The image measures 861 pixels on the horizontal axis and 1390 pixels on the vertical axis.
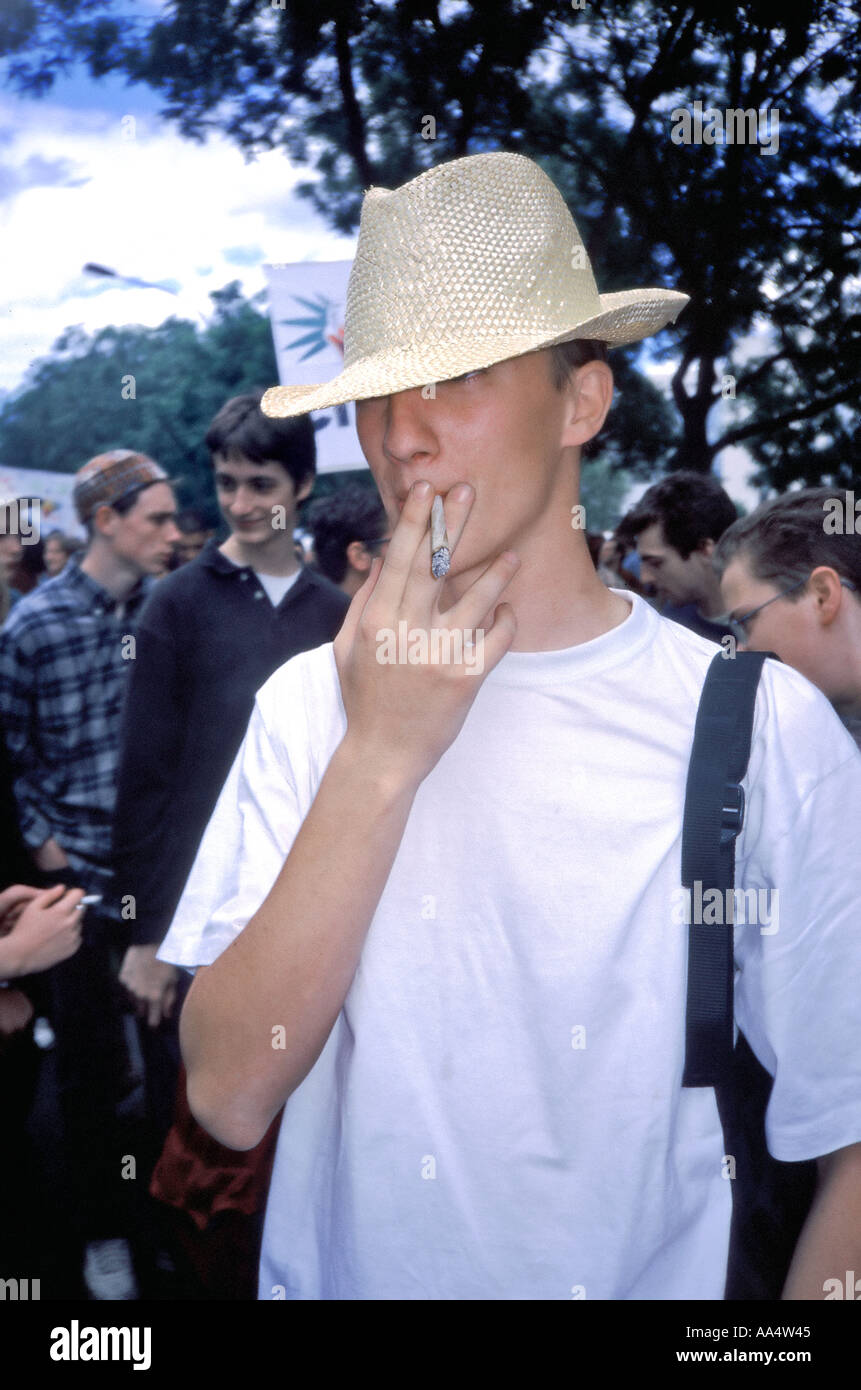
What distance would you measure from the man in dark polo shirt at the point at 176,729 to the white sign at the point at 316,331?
112 centimetres

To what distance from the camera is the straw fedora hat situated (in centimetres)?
141

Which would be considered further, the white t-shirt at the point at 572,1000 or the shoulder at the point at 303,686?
the shoulder at the point at 303,686

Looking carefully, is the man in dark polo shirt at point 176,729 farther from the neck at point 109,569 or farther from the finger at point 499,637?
the finger at point 499,637

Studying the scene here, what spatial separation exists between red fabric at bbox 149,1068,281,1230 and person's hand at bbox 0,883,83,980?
630 mm

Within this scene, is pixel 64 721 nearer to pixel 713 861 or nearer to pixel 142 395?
pixel 713 861

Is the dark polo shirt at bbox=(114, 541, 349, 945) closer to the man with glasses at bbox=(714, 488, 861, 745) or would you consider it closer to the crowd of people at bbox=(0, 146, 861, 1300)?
the crowd of people at bbox=(0, 146, 861, 1300)

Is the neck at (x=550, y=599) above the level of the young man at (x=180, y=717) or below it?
above

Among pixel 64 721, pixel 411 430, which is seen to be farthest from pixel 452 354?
pixel 64 721

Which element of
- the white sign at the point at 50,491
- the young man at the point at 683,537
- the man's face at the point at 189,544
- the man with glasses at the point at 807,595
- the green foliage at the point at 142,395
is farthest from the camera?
the green foliage at the point at 142,395

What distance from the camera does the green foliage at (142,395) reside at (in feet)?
63.6

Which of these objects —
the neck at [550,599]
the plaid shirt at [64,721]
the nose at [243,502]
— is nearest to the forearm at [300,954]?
the neck at [550,599]

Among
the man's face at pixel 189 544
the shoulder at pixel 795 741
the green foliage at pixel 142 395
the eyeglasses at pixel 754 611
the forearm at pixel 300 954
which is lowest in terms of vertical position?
the forearm at pixel 300 954

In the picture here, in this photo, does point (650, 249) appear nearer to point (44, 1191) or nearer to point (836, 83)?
point (836, 83)
